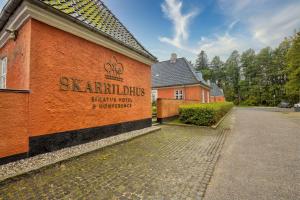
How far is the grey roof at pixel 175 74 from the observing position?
2118 cm

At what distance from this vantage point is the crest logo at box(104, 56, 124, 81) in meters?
6.61

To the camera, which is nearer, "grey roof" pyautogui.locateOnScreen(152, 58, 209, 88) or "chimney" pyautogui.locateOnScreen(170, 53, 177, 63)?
"grey roof" pyautogui.locateOnScreen(152, 58, 209, 88)

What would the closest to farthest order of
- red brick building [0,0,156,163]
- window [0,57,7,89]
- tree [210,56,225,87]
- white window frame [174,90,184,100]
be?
red brick building [0,0,156,163] < window [0,57,7,89] < white window frame [174,90,184,100] < tree [210,56,225,87]

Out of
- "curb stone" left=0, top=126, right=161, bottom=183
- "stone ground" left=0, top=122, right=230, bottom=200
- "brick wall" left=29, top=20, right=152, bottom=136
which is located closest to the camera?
"stone ground" left=0, top=122, right=230, bottom=200

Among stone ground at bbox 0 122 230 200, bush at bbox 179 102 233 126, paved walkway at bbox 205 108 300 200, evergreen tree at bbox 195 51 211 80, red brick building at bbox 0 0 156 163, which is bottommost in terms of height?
paved walkway at bbox 205 108 300 200

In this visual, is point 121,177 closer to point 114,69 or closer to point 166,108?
point 114,69

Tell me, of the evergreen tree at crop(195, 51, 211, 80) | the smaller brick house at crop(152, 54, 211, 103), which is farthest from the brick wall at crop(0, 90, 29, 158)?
the evergreen tree at crop(195, 51, 211, 80)

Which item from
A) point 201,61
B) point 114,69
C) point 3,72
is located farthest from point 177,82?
point 201,61

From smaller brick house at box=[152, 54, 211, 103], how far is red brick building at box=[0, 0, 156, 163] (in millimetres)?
15324

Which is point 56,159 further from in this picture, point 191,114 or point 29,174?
point 191,114

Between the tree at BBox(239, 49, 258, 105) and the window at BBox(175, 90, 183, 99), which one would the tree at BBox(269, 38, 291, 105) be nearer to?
the tree at BBox(239, 49, 258, 105)

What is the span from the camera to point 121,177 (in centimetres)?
330

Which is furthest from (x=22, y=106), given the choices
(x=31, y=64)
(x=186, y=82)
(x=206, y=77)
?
(x=206, y=77)

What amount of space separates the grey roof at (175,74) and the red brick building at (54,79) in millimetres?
15465
